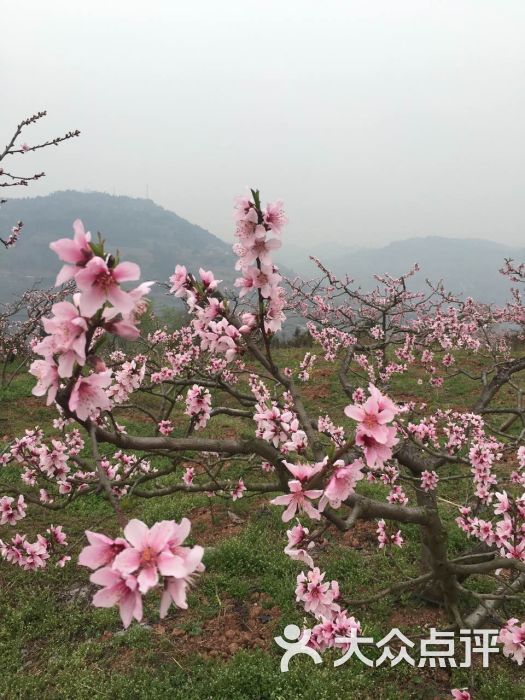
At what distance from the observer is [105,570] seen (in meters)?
1.15

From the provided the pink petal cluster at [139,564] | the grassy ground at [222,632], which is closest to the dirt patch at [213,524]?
the grassy ground at [222,632]

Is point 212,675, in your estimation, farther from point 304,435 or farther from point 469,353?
point 469,353

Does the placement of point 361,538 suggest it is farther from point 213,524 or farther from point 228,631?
point 228,631

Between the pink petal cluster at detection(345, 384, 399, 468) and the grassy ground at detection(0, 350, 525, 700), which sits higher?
the pink petal cluster at detection(345, 384, 399, 468)

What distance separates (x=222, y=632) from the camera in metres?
4.27

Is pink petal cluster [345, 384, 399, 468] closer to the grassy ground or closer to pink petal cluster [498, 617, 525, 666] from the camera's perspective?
pink petal cluster [498, 617, 525, 666]

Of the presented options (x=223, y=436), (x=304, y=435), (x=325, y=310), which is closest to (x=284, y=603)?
(x=304, y=435)

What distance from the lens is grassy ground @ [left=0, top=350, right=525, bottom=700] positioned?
139 inches

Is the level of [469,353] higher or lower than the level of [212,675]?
higher

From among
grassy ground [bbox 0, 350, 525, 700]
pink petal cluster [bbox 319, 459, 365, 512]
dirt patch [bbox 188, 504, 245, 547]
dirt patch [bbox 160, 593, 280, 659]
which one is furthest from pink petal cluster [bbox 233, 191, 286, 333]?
dirt patch [bbox 188, 504, 245, 547]

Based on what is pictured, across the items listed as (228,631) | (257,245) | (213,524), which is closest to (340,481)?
(257,245)

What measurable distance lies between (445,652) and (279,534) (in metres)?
2.56

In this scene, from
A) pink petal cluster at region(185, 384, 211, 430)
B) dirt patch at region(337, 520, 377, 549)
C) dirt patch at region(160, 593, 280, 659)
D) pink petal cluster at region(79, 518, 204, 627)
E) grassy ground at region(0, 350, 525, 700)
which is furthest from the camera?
dirt patch at region(337, 520, 377, 549)

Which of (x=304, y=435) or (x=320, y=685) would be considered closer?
(x=304, y=435)
